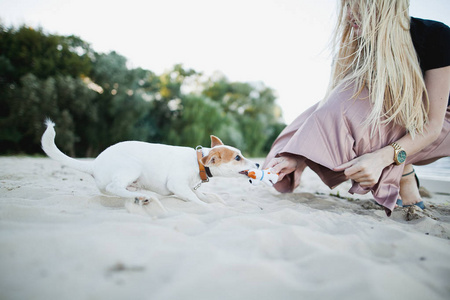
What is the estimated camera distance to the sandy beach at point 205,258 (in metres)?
0.97

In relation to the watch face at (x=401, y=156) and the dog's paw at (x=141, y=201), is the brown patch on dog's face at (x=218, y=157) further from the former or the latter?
the watch face at (x=401, y=156)

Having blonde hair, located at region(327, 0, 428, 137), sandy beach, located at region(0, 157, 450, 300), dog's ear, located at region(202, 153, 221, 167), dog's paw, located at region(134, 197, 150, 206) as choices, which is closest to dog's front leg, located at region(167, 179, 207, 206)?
dog's ear, located at region(202, 153, 221, 167)

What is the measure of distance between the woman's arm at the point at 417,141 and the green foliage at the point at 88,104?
33.0 feet

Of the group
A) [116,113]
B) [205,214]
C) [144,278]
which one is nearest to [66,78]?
[116,113]

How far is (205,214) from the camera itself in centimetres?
188

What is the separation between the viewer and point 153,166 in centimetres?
244

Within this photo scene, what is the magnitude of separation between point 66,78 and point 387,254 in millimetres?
11478

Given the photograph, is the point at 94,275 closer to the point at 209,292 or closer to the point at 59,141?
the point at 209,292

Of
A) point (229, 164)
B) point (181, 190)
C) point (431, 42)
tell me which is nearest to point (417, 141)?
point (431, 42)

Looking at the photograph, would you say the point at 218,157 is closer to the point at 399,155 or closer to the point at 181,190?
the point at 181,190

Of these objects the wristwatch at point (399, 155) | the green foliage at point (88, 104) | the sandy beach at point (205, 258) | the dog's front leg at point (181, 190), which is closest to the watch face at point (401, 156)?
the wristwatch at point (399, 155)

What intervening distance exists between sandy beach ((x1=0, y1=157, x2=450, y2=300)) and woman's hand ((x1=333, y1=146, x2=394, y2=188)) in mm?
471

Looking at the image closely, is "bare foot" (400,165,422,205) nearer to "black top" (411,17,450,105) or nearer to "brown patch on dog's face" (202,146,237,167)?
"black top" (411,17,450,105)

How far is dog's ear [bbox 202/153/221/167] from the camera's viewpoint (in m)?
2.48
